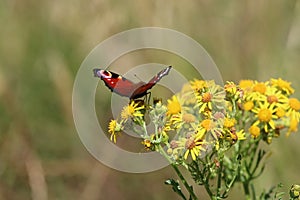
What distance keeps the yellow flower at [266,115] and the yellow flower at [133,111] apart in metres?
0.54

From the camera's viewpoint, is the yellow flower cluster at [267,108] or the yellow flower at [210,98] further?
the yellow flower cluster at [267,108]

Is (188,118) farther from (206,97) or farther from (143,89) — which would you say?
(143,89)

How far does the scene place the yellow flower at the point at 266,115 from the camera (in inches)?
106

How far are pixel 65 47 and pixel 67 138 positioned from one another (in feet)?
3.05

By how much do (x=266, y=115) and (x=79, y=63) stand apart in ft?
9.81

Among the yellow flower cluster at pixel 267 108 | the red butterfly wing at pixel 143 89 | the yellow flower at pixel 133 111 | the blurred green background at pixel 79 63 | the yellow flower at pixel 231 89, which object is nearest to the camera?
the red butterfly wing at pixel 143 89

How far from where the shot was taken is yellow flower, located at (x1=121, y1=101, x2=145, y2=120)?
2.50m

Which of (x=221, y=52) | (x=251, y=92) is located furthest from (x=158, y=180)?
(x=251, y=92)

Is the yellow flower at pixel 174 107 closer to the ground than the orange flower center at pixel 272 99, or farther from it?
closer to the ground

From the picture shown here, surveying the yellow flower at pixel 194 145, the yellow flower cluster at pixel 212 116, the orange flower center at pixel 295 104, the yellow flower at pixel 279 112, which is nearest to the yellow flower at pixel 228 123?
the yellow flower cluster at pixel 212 116

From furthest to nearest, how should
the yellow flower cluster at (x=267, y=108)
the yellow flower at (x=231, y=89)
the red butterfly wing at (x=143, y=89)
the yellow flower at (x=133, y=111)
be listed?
the yellow flower cluster at (x=267, y=108)
the yellow flower at (x=231, y=89)
the yellow flower at (x=133, y=111)
the red butterfly wing at (x=143, y=89)

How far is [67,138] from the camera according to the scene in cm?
500

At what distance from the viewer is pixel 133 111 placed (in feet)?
8.21

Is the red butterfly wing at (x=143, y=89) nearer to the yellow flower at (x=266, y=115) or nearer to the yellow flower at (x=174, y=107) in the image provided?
the yellow flower at (x=174, y=107)
